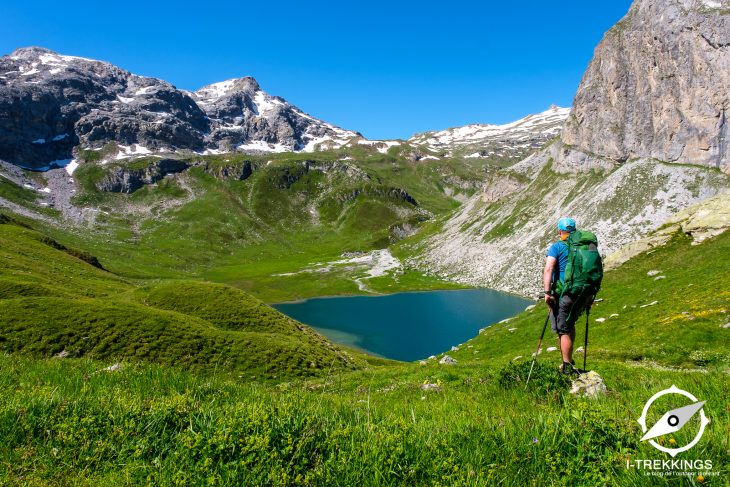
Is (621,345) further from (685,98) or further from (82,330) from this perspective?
(685,98)

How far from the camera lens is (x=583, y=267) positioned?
1087 cm

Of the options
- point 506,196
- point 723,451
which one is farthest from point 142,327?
point 506,196

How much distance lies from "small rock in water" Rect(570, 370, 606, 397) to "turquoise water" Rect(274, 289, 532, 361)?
68.8m

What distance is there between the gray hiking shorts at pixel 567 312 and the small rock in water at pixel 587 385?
1.90m

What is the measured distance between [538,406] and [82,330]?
2787 centimetres

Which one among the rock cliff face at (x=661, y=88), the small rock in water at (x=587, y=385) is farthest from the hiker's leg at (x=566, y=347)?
the rock cliff face at (x=661, y=88)

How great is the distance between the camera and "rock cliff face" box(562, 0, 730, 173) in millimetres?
118688

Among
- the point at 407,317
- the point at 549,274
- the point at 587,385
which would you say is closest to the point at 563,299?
the point at 549,274

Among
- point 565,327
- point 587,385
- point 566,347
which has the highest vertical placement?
point 565,327

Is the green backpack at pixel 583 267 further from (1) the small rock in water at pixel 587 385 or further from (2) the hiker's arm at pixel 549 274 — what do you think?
(1) the small rock in water at pixel 587 385

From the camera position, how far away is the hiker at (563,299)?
11.3 metres

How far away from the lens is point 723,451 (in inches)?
167

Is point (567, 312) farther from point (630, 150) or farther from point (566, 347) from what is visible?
point (630, 150)

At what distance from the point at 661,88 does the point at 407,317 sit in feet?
406
